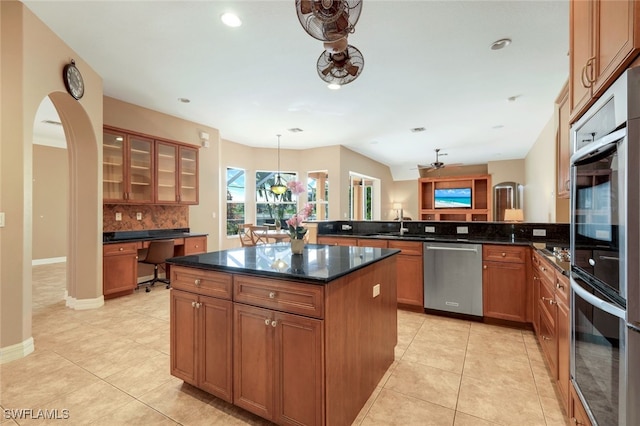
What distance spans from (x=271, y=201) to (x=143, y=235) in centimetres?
347

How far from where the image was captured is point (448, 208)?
958 centimetres

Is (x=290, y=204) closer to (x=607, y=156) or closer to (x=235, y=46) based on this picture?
(x=235, y=46)

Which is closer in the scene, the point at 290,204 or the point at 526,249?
the point at 526,249

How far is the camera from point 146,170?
15.1 feet

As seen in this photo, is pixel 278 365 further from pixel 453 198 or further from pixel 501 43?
pixel 453 198

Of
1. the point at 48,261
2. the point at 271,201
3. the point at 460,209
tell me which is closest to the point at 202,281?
the point at 271,201

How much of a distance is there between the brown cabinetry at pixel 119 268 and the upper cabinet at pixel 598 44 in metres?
4.94

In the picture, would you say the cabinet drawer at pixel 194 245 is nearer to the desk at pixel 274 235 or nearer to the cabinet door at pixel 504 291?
the desk at pixel 274 235

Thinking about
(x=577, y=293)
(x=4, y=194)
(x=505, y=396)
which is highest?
(x=4, y=194)

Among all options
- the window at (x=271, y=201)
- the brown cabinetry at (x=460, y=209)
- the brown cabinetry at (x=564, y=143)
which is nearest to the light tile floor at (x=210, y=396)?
the brown cabinetry at (x=564, y=143)

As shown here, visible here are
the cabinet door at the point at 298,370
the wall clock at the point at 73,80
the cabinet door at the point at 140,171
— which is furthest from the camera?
the cabinet door at the point at 140,171

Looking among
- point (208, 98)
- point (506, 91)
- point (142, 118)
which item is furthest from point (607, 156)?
point (142, 118)

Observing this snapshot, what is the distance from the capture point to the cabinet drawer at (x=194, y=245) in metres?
4.91

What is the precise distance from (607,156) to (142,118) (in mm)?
5535
